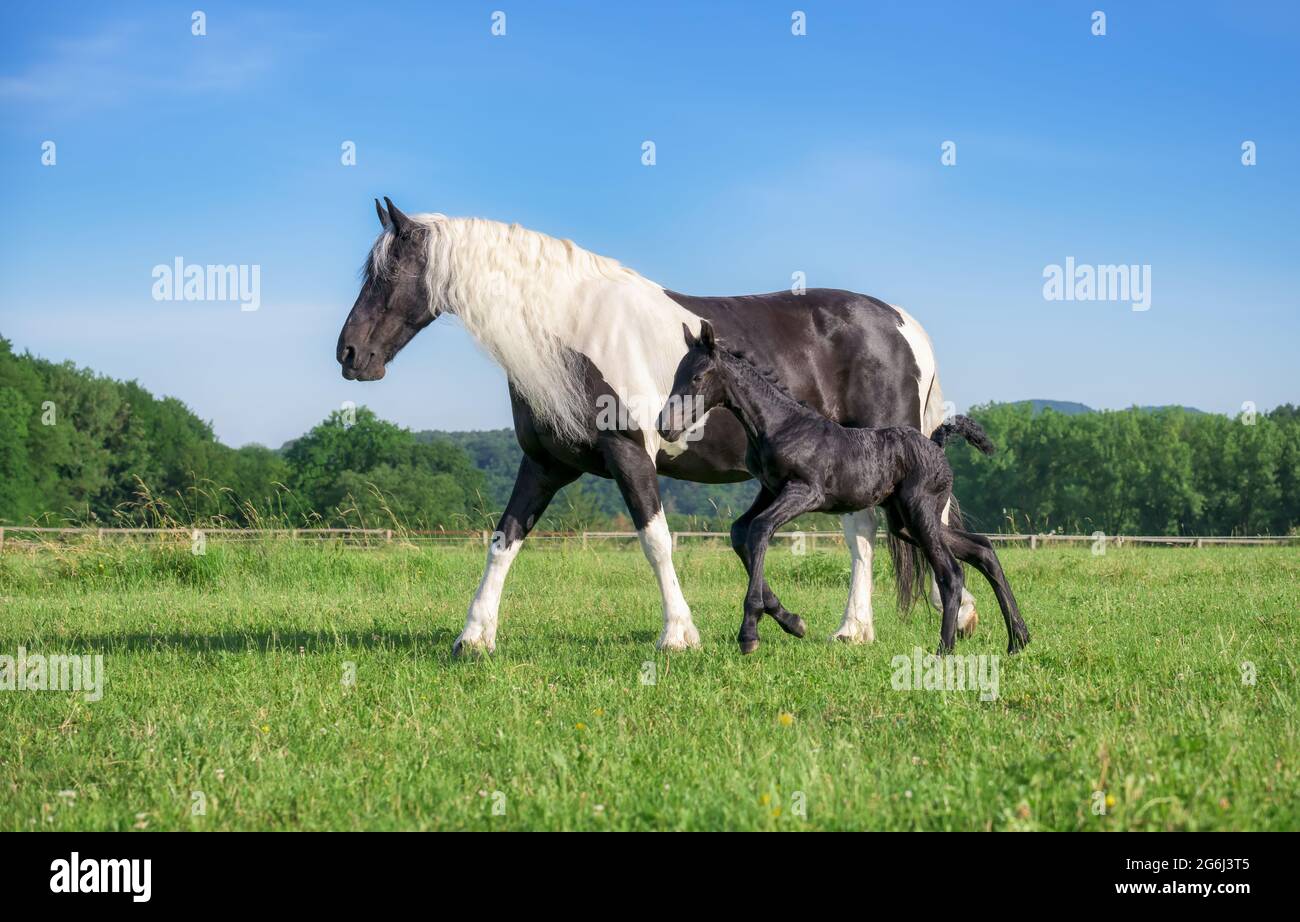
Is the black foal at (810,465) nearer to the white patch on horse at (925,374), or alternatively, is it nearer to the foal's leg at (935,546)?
the foal's leg at (935,546)

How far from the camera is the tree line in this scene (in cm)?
5906

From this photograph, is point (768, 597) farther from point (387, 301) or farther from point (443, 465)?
point (443, 465)

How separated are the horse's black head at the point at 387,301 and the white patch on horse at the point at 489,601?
1.47 meters

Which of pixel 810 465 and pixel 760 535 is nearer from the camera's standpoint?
pixel 760 535

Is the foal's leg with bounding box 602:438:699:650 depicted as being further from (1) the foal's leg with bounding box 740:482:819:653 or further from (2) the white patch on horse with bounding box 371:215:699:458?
(1) the foal's leg with bounding box 740:482:819:653

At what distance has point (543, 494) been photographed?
25.5ft

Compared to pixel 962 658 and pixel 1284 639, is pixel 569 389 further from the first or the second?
pixel 1284 639

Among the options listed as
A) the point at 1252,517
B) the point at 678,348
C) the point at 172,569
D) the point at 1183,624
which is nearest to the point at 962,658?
the point at 678,348

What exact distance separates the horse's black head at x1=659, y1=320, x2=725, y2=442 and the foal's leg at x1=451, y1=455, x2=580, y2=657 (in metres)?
1.33

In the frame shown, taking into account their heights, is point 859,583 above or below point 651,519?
below

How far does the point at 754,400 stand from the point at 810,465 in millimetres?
531

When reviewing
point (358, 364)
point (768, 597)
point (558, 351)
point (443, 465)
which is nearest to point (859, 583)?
point (768, 597)

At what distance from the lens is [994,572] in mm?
7094
